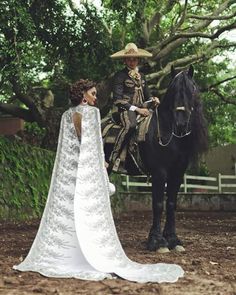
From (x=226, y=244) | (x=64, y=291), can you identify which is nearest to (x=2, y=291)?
(x=64, y=291)

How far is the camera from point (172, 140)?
8.02 m

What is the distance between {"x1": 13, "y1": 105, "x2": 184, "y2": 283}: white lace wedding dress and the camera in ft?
18.9

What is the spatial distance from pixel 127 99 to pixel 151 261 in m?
2.56

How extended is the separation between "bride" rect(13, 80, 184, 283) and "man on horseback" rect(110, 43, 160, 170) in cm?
176

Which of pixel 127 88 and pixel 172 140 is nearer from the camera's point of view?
pixel 172 140

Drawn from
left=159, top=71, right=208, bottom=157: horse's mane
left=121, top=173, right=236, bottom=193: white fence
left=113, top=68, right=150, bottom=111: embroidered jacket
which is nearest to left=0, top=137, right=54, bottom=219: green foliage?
left=121, top=173, right=236, bottom=193: white fence

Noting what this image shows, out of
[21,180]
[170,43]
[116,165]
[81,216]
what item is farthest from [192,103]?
[170,43]

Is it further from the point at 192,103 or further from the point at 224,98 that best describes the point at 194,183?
the point at 192,103

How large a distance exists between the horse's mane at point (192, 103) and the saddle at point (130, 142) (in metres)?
0.42

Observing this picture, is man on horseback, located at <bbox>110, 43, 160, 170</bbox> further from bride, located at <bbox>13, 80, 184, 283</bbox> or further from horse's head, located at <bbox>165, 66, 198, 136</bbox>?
bride, located at <bbox>13, 80, 184, 283</bbox>

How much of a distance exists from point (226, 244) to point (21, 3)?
18.7ft

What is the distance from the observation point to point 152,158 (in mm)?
8109

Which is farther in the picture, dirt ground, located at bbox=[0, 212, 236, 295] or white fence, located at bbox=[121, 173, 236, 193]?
white fence, located at bbox=[121, 173, 236, 193]

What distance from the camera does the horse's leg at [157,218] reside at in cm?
780
